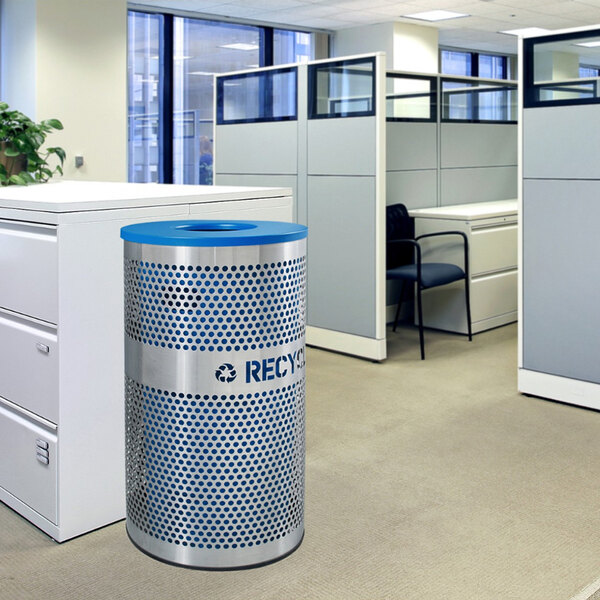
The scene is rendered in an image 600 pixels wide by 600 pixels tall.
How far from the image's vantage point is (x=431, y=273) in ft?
14.2

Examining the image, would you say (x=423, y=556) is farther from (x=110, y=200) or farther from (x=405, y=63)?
(x=405, y=63)

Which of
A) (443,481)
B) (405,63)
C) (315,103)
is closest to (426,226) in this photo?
(315,103)

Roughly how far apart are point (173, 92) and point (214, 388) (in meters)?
6.28

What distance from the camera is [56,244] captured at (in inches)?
82.9

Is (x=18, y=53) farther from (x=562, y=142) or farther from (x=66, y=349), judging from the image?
(x=66, y=349)

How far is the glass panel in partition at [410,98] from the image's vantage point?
15.6 feet

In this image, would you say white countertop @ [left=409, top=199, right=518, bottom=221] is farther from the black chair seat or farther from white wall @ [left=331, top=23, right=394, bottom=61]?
white wall @ [left=331, top=23, right=394, bottom=61]

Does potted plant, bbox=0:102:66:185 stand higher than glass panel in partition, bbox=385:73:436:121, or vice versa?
glass panel in partition, bbox=385:73:436:121

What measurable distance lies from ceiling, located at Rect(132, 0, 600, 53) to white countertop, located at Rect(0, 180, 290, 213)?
5.23m

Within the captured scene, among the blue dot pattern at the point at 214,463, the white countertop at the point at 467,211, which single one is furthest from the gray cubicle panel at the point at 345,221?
the blue dot pattern at the point at 214,463

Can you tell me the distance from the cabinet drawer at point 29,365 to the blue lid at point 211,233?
0.49 metres

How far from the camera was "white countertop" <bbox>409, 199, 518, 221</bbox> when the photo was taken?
15.2 ft

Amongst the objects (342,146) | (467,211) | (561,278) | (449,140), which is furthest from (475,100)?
(561,278)

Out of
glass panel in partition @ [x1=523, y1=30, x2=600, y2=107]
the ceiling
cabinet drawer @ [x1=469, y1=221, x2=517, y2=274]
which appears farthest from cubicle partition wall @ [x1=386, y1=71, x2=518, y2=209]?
the ceiling
